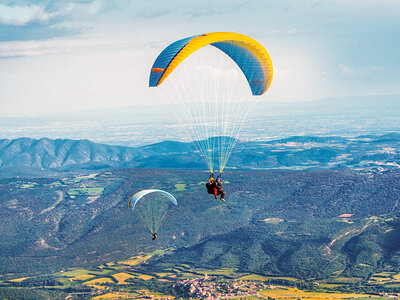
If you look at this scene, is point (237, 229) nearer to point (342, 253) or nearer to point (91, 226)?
point (342, 253)


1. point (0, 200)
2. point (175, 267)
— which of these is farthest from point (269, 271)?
point (0, 200)

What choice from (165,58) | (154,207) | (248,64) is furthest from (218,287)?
(154,207)

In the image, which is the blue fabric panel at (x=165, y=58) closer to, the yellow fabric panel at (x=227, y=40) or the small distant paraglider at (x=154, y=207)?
the yellow fabric panel at (x=227, y=40)

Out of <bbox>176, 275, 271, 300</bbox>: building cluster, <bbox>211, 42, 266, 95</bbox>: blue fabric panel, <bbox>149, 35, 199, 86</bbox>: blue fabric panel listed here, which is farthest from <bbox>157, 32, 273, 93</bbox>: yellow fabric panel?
<bbox>176, 275, 271, 300</bbox>: building cluster

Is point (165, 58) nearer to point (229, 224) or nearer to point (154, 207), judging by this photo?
point (229, 224)

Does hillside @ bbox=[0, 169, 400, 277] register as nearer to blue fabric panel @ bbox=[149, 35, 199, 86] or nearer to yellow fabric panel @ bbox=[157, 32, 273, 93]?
yellow fabric panel @ bbox=[157, 32, 273, 93]
